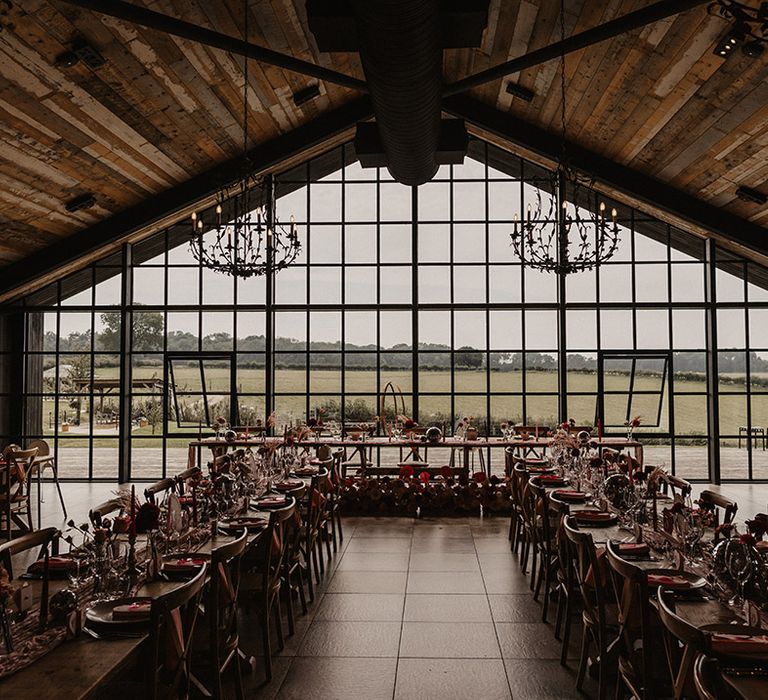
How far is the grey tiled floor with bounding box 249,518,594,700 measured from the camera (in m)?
3.99

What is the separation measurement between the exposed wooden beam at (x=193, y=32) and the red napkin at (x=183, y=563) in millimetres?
4229

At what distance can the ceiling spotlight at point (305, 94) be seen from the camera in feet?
30.8

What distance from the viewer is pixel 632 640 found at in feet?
10.6

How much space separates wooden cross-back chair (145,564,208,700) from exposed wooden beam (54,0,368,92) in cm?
Result: 460

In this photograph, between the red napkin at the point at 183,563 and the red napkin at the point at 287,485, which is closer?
the red napkin at the point at 183,563

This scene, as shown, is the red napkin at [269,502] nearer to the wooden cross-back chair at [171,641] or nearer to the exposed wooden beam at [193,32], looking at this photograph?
the wooden cross-back chair at [171,641]

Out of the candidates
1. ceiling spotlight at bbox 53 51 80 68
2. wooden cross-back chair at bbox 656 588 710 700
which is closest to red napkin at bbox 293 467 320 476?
ceiling spotlight at bbox 53 51 80 68

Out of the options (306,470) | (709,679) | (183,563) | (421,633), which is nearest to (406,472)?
(306,470)

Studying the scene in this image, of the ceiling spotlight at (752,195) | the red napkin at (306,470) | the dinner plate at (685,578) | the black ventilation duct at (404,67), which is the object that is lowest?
the red napkin at (306,470)

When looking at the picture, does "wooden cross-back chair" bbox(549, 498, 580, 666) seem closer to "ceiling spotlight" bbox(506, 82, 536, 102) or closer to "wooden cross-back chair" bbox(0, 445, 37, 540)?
"wooden cross-back chair" bbox(0, 445, 37, 540)

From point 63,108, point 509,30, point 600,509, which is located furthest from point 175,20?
point 600,509

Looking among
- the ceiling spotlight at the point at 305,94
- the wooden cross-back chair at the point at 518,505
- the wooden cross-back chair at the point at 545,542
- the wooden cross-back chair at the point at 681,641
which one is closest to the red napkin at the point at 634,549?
the wooden cross-back chair at the point at 545,542

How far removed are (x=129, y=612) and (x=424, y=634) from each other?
2500 mm

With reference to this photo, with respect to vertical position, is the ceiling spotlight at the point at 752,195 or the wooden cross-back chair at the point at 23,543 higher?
the ceiling spotlight at the point at 752,195
